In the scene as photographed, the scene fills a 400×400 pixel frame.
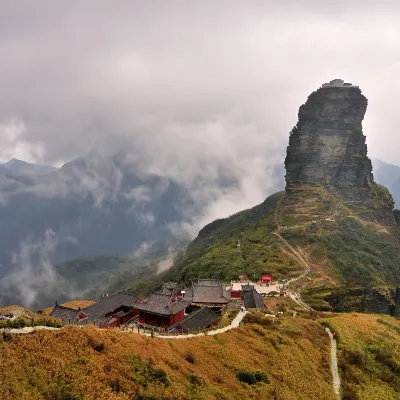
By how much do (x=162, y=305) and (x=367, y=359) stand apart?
84.9 feet

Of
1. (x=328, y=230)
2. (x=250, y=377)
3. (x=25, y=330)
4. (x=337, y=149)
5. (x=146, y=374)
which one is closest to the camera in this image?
(x=146, y=374)

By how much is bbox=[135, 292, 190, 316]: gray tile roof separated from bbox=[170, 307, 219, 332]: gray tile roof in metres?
Result: 3.44

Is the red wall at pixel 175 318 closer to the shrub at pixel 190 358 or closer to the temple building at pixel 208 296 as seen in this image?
the temple building at pixel 208 296

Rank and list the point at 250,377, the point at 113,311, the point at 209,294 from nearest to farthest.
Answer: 1. the point at 250,377
2. the point at 113,311
3. the point at 209,294

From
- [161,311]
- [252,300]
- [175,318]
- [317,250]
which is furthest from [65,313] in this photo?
[317,250]

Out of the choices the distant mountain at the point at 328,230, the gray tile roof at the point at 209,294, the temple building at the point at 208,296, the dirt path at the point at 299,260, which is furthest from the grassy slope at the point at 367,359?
the distant mountain at the point at 328,230

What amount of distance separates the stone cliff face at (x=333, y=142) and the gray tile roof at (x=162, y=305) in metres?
98.7

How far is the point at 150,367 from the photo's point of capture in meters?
27.5

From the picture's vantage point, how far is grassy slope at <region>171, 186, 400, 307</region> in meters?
96.0

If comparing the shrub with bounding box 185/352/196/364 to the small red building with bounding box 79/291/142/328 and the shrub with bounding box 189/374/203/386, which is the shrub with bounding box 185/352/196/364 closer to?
the shrub with bounding box 189/374/203/386

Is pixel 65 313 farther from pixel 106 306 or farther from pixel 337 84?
pixel 337 84

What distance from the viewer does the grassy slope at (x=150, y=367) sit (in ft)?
77.6

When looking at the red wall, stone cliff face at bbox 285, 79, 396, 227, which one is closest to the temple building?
the red wall

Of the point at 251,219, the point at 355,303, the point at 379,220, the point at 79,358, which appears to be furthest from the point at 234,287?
the point at 251,219
